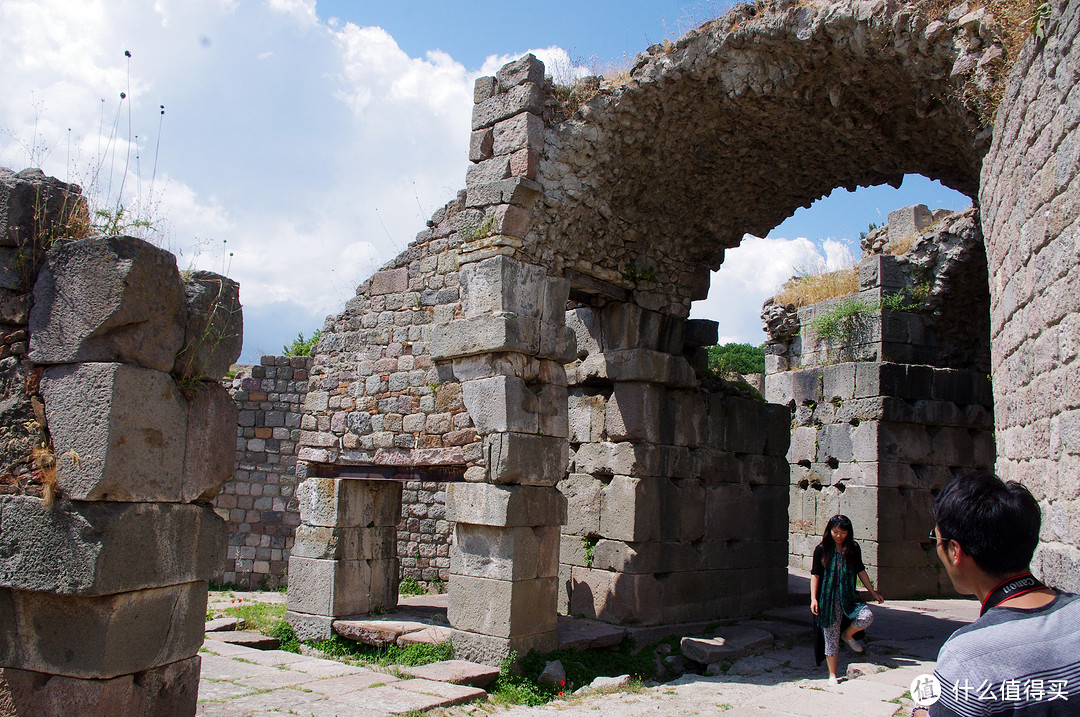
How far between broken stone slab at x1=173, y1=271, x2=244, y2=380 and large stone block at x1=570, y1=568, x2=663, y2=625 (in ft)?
18.7

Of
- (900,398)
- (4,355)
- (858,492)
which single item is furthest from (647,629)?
(4,355)

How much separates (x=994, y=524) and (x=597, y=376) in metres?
7.57

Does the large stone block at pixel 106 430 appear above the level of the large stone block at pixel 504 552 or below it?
above

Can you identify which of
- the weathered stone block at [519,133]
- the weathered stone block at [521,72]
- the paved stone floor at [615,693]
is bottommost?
the paved stone floor at [615,693]

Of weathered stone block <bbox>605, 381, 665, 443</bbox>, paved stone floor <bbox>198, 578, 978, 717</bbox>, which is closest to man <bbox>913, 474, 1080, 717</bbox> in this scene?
paved stone floor <bbox>198, 578, 978, 717</bbox>

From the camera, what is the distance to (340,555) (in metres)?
9.28

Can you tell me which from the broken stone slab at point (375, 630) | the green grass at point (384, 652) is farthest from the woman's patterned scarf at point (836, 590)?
the broken stone slab at point (375, 630)

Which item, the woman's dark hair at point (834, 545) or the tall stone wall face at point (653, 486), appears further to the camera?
the tall stone wall face at point (653, 486)

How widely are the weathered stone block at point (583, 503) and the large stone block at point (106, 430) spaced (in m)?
5.85

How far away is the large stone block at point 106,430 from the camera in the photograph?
3969 mm

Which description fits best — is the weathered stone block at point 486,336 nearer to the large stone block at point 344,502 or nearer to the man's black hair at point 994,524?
the large stone block at point 344,502

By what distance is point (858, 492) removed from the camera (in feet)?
37.0

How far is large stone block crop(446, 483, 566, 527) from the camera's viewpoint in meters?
7.59

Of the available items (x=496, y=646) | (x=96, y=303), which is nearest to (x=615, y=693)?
(x=496, y=646)
